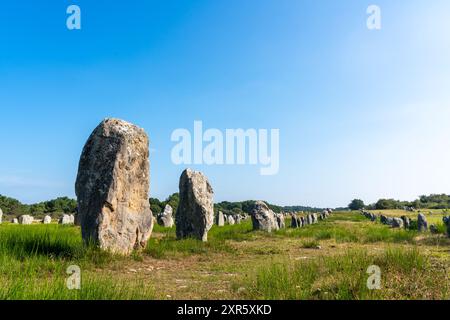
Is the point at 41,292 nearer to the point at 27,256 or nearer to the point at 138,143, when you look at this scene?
the point at 27,256

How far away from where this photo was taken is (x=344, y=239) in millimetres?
17656

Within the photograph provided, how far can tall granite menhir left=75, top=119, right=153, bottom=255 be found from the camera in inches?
397

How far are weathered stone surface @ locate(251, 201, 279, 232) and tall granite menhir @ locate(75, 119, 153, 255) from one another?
12.9 meters

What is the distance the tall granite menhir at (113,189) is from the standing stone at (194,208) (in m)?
4.29

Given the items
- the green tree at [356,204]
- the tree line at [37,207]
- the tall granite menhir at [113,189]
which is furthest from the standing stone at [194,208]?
the green tree at [356,204]

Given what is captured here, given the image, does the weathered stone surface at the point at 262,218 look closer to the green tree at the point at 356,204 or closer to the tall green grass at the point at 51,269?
the tall green grass at the point at 51,269

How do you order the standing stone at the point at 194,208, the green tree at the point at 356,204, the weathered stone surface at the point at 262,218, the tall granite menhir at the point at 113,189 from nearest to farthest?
the tall granite menhir at the point at 113,189 → the standing stone at the point at 194,208 → the weathered stone surface at the point at 262,218 → the green tree at the point at 356,204

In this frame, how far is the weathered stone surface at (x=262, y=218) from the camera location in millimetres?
23688

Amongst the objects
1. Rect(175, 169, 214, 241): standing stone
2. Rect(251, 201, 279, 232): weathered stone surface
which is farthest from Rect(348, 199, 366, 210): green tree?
Rect(175, 169, 214, 241): standing stone

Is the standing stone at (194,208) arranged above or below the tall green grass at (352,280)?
above

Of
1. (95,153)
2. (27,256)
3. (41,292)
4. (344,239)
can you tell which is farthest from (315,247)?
(41,292)

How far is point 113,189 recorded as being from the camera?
10281 millimetres
